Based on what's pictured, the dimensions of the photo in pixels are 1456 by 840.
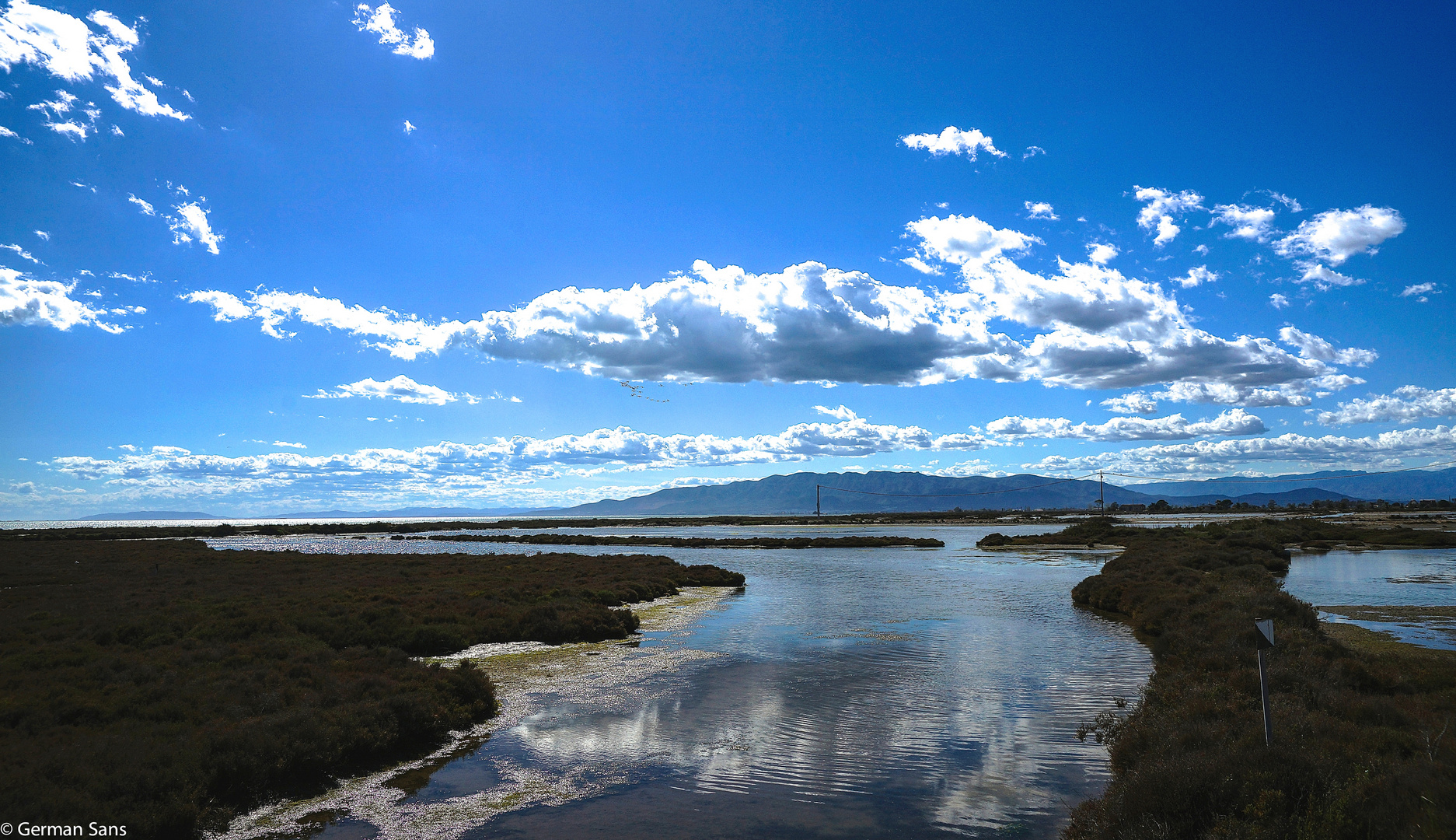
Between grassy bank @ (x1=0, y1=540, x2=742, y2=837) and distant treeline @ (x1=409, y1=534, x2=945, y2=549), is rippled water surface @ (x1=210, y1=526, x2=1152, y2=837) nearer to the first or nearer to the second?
grassy bank @ (x1=0, y1=540, x2=742, y2=837)

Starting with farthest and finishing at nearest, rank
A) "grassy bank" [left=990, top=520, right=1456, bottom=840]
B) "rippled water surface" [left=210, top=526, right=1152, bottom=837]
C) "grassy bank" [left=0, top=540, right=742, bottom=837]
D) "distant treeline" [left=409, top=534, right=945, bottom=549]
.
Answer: "distant treeline" [left=409, top=534, right=945, bottom=549], "rippled water surface" [left=210, top=526, right=1152, bottom=837], "grassy bank" [left=0, top=540, right=742, bottom=837], "grassy bank" [left=990, top=520, right=1456, bottom=840]

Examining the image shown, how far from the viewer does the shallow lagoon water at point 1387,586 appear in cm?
2239

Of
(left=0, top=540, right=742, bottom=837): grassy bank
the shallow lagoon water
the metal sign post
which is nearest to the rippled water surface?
(left=0, top=540, right=742, bottom=837): grassy bank

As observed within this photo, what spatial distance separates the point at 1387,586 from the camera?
115 feet

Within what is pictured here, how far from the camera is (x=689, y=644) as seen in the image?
24094 mm

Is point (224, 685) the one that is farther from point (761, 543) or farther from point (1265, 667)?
point (761, 543)

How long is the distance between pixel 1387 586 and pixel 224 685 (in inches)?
1822

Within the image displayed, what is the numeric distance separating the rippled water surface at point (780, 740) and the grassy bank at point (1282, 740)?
1.33 m

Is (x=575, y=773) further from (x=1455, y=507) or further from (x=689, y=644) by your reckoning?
(x=1455, y=507)

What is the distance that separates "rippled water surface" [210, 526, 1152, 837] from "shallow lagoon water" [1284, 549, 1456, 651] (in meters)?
7.53

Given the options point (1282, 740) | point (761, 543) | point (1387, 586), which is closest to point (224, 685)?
point (1282, 740)

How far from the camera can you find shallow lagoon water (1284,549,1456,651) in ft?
73.5

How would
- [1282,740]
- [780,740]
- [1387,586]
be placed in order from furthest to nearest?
[1387,586], [780,740], [1282,740]

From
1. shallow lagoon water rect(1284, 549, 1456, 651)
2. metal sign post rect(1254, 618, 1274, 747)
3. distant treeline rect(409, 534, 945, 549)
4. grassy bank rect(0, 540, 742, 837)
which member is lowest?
distant treeline rect(409, 534, 945, 549)
